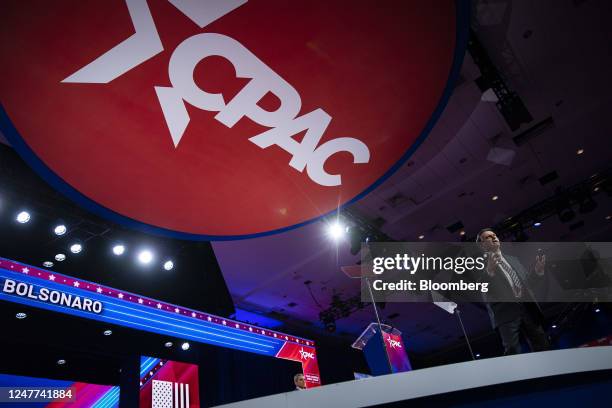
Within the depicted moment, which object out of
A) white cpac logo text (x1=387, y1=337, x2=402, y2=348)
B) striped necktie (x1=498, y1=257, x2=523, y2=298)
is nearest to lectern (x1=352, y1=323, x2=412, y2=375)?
white cpac logo text (x1=387, y1=337, x2=402, y2=348)

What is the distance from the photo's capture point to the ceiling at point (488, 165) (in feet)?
16.5

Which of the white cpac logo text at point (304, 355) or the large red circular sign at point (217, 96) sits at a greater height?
the white cpac logo text at point (304, 355)

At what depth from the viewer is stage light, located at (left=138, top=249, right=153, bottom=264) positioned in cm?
593

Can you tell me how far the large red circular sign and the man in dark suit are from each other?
1.07 metres

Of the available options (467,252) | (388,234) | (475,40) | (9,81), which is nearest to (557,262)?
(467,252)

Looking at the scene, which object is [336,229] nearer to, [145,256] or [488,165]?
[488,165]

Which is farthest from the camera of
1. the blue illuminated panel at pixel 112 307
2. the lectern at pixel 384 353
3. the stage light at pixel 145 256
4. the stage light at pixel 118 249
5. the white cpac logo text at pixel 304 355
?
the white cpac logo text at pixel 304 355

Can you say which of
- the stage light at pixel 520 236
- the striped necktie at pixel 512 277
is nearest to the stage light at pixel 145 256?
the striped necktie at pixel 512 277

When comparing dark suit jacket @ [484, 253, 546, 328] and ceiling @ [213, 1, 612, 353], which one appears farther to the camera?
ceiling @ [213, 1, 612, 353]

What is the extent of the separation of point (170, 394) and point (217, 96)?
548 cm

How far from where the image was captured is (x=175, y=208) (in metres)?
2.51

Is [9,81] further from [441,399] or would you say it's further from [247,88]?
[441,399]

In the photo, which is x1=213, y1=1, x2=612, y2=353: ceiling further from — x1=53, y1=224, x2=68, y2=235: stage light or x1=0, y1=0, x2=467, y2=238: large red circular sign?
x1=0, y1=0, x2=467, y2=238: large red circular sign

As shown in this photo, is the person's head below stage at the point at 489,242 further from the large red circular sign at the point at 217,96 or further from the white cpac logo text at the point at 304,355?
the white cpac logo text at the point at 304,355
